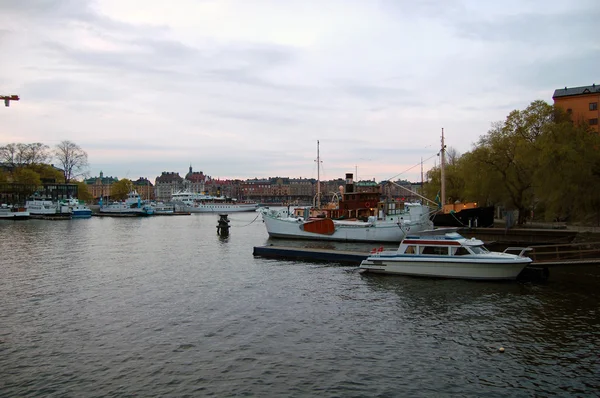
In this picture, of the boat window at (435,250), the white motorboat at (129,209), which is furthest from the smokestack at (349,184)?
the white motorboat at (129,209)

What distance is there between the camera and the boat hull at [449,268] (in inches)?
1061

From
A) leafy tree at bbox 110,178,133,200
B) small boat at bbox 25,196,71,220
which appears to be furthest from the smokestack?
leafy tree at bbox 110,178,133,200

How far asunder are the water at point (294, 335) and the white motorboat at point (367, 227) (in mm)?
19446

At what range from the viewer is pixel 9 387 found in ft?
45.5

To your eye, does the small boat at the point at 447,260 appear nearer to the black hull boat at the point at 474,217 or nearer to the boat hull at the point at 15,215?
the black hull boat at the point at 474,217

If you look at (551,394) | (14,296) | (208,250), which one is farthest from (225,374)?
(208,250)

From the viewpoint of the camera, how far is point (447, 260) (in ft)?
91.8

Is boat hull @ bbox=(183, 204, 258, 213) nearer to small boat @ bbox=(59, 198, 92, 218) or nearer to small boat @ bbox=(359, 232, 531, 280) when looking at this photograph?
small boat @ bbox=(59, 198, 92, 218)

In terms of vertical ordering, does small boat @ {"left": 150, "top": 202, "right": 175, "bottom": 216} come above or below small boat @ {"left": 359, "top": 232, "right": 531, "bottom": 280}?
above

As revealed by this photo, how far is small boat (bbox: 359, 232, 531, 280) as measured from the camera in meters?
27.1

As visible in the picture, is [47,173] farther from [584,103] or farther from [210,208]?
[584,103]

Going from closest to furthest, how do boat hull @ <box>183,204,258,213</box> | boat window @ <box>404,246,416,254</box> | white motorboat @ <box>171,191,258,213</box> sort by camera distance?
boat window @ <box>404,246,416,254</box> < boat hull @ <box>183,204,258,213</box> < white motorboat @ <box>171,191,258,213</box>

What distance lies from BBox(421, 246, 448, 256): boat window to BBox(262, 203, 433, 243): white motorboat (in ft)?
68.1

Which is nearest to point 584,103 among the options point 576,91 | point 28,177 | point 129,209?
point 576,91
